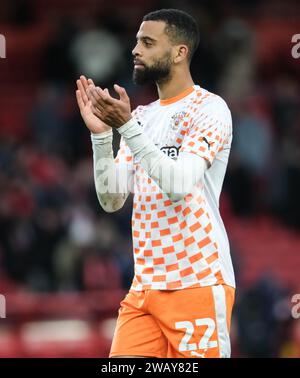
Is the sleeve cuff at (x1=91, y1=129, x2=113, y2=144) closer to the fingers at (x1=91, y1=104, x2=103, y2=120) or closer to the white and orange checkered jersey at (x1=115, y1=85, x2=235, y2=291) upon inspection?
the white and orange checkered jersey at (x1=115, y1=85, x2=235, y2=291)

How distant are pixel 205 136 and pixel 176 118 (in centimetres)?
27

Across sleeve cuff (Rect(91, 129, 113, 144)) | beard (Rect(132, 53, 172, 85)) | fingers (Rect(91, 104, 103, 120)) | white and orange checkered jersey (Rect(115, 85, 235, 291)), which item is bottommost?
white and orange checkered jersey (Rect(115, 85, 235, 291))

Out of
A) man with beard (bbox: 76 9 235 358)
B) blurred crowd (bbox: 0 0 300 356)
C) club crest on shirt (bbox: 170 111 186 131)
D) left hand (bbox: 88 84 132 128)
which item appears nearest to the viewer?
left hand (bbox: 88 84 132 128)

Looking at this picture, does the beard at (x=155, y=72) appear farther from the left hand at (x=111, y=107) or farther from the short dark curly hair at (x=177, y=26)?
the left hand at (x=111, y=107)

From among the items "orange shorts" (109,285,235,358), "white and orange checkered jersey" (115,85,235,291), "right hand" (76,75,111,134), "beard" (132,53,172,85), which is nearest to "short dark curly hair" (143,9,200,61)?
"beard" (132,53,172,85)

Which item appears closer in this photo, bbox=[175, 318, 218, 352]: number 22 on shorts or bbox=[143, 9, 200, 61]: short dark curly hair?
bbox=[175, 318, 218, 352]: number 22 on shorts

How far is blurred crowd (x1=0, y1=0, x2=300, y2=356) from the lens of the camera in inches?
471

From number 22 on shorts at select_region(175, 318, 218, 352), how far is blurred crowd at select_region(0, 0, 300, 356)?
5553mm

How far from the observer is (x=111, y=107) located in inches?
217

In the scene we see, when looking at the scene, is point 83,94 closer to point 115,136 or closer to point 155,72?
point 155,72

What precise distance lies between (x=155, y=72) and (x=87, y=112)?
1.39ft

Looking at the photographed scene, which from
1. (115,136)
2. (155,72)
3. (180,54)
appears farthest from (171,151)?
(115,136)

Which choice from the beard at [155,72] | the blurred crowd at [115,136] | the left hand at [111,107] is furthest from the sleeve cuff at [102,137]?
the blurred crowd at [115,136]

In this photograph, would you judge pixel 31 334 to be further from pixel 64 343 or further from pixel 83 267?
pixel 83 267
